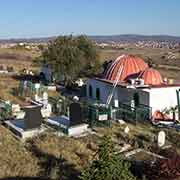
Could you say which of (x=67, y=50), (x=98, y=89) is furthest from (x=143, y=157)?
(x=67, y=50)

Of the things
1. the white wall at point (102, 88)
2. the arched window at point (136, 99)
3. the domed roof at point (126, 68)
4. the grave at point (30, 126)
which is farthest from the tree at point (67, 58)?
the grave at point (30, 126)

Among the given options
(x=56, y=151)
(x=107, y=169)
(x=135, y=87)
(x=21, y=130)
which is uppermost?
(x=107, y=169)

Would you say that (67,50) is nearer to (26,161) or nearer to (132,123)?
(132,123)

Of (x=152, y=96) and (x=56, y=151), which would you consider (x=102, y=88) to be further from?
(x=56, y=151)

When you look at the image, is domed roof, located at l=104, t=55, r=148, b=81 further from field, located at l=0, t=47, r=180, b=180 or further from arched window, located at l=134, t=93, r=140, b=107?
field, located at l=0, t=47, r=180, b=180

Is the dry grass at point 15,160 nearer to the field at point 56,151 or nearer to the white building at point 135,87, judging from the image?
the field at point 56,151

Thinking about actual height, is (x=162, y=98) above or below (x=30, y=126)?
above

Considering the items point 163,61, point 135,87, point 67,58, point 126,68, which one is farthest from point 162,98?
point 163,61
